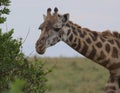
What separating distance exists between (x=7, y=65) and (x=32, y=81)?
522 mm

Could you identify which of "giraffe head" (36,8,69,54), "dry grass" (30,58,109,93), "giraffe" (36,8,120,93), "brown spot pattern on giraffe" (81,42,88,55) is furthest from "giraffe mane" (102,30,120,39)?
"dry grass" (30,58,109,93)

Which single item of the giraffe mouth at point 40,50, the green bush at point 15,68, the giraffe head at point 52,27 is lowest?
the green bush at point 15,68

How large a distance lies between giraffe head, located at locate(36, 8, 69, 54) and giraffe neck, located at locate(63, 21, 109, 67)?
0.41 ft

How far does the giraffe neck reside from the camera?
7.27 m

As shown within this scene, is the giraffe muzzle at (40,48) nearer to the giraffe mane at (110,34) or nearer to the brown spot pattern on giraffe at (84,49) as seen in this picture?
the brown spot pattern on giraffe at (84,49)

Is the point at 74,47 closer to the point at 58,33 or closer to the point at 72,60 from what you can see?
the point at 58,33

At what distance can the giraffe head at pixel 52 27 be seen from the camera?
6.98 meters

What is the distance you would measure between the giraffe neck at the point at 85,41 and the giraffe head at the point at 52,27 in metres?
0.13

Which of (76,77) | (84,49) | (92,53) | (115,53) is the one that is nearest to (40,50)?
(84,49)

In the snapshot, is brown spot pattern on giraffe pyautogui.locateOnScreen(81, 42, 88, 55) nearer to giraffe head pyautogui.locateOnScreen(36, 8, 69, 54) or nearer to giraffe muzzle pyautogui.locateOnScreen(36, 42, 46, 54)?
giraffe head pyautogui.locateOnScreen(36, 8, 69, 54)

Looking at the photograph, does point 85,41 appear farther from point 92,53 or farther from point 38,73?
point 38,73

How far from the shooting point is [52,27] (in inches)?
279

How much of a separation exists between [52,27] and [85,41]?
0.66 m

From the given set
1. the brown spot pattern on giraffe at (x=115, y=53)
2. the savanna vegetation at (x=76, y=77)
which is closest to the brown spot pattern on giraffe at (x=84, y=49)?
the brown spot pattern on giraffe at (x=115, y=53)
